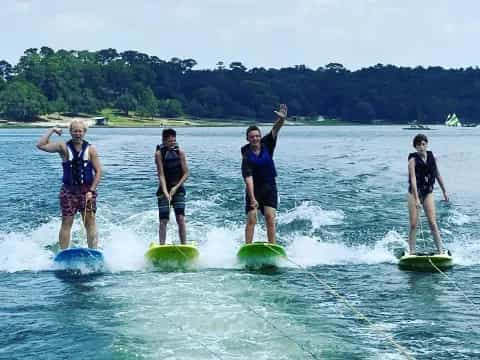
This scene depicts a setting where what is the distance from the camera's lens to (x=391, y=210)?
16609mm

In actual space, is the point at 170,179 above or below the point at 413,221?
above

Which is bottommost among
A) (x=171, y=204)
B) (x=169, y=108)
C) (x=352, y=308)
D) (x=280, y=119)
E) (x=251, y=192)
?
(x=169, y=108)

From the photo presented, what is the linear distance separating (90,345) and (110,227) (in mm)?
7535

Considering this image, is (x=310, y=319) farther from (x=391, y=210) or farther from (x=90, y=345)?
(x=391, y=210)

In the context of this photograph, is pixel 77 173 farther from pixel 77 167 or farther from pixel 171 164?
pixel 171 164

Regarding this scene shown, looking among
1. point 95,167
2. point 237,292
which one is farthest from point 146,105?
point 237,292

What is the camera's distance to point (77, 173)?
10.2 m

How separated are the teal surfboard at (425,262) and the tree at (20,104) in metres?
128

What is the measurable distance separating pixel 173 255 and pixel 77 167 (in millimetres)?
1741

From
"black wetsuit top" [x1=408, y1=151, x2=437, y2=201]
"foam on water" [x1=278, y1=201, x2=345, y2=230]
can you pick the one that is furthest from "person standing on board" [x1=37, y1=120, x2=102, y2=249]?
"foam on water" [x1=278, y1=201, x2=345, y2=230]

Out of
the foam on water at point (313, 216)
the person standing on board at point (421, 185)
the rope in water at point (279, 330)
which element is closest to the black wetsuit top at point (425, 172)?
the person standing on board at point (421, 185)

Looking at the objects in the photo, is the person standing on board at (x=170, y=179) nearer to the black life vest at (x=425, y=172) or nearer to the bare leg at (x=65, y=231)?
the bare leg at (x=65, y=231)

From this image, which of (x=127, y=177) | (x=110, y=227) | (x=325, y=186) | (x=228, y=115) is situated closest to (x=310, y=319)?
(x=110, y=227)

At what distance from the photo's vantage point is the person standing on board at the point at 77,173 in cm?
1006
